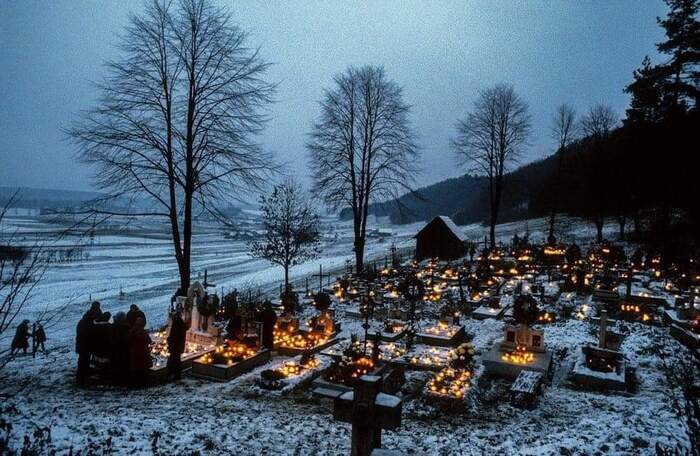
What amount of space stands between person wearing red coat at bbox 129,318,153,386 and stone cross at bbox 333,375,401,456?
6.64 m

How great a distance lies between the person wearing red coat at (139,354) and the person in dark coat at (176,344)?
0.61 metres

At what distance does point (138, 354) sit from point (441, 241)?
969 inches

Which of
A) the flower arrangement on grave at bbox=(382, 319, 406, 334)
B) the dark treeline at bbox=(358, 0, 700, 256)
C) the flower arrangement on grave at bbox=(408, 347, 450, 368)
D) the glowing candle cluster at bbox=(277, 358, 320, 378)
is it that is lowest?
the glowing candle cluster at bbox=(277, 358, 320, 378)

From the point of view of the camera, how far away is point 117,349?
10.2 m

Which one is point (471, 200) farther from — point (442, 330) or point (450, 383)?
point (450, 383)

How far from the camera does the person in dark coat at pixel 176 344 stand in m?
10.8

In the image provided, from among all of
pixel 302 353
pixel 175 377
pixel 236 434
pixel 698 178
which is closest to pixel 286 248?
pixel 302 353

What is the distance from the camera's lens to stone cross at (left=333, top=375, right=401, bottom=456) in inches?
200

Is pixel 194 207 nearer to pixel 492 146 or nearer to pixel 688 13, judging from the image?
pixel 492 146

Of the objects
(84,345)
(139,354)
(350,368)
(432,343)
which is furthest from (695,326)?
(84,345)

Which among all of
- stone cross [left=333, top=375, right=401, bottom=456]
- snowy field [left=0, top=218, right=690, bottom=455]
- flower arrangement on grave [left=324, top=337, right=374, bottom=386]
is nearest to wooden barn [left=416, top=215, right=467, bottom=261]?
snowy field [left=0, top=218, right=690, bottom=455]

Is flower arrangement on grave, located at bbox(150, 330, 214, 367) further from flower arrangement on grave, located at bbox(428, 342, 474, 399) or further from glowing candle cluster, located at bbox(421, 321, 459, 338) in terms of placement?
glowing candle cluster, located at bbox(421, 321, 459, 338)

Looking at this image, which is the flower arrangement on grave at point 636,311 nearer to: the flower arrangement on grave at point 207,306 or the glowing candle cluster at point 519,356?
the glowing candle cluster at point 519,356

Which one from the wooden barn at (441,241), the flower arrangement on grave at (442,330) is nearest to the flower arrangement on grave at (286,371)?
the flower arrangement on grave at (442,330)
